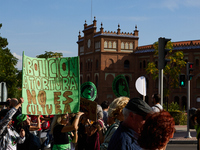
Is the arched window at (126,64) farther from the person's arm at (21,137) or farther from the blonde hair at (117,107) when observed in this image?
the blonde hair at (117,107)

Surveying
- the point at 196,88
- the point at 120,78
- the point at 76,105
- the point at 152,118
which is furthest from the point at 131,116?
the point at 196,88

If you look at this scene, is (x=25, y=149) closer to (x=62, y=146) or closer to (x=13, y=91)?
(x=62, y=146)

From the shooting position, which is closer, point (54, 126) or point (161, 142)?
point (161, 142)

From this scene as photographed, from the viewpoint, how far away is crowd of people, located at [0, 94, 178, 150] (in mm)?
2850

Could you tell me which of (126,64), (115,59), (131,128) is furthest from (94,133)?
(126,64)

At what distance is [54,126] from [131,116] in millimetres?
3005

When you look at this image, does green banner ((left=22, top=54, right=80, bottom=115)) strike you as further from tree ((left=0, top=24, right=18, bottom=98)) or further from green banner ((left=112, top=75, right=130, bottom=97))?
tree ((left=0, top=24, right=18, bottom=98))

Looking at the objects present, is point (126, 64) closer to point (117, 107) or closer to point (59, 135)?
point (59, 135)

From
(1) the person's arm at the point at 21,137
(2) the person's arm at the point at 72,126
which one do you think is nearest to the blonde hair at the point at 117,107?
(2) the person's arm at the point at 72,126

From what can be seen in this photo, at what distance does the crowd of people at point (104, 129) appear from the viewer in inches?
112

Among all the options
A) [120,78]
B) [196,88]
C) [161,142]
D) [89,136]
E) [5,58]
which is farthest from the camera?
[196,88]

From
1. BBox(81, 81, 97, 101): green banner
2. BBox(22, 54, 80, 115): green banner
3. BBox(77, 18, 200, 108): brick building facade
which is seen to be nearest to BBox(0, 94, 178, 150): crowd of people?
BBox(22, 54, 80, 115): green banner

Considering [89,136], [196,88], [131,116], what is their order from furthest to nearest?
[196,88] → [89,136] → [131,116]

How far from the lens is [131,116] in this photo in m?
3.33
